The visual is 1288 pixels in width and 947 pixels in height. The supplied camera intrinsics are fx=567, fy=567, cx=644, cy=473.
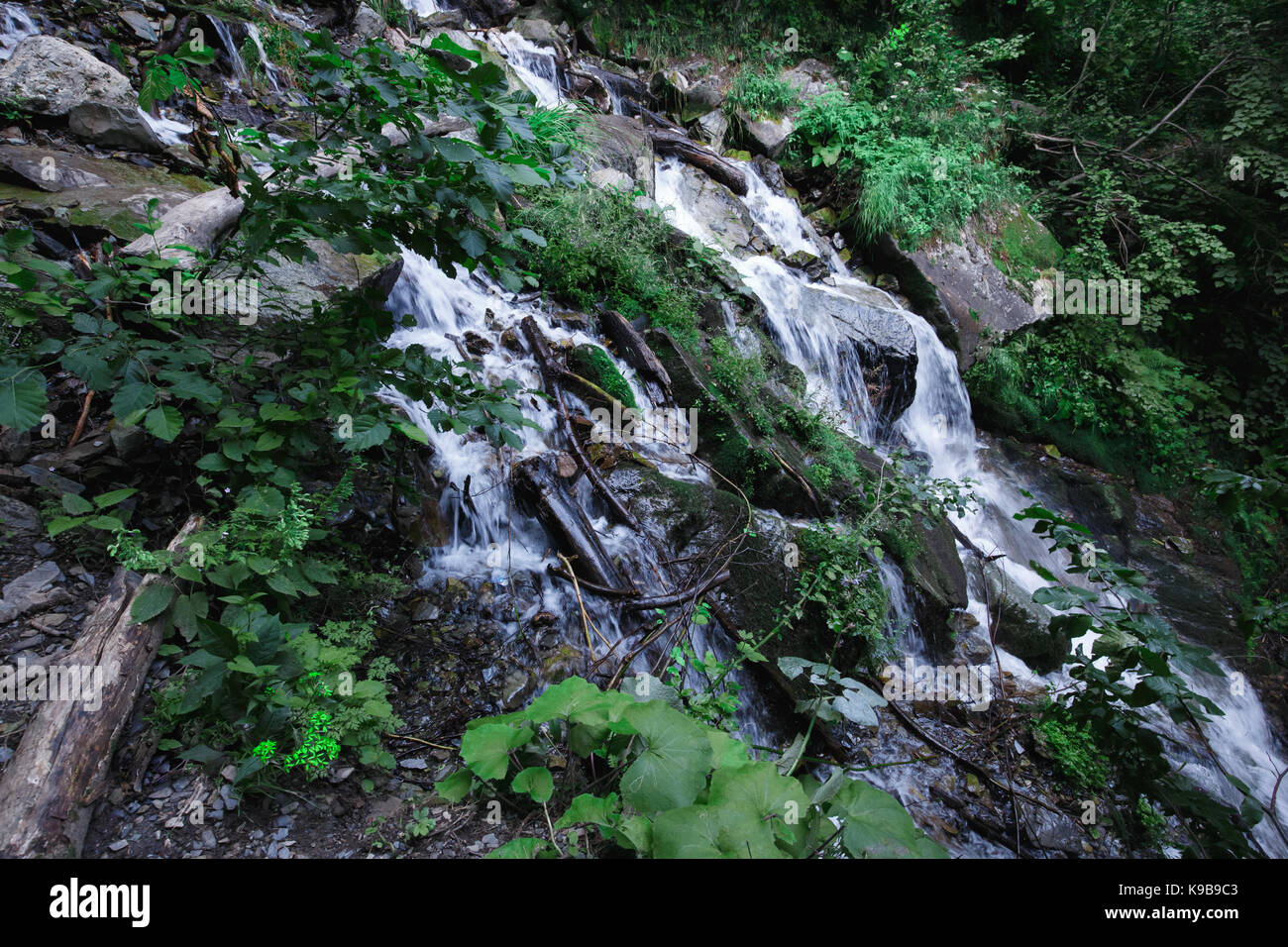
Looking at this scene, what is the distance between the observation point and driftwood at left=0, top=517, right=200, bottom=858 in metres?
1.65

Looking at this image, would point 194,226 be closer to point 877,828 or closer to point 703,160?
point 877,828

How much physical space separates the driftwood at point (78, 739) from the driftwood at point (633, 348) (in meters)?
3.57

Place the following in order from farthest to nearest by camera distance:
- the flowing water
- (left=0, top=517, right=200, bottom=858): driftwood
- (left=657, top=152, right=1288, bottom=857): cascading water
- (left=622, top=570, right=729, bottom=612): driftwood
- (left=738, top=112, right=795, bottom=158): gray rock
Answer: (left=738, top=112, right=795, bottom=158): gray rock
(left=657, top=152, right=1288, bottom=857): cascading water
the flowing water
(left=622, top=570, right=729, bottom=612): driftwood
(left=0, top=517, right=200, bottom=858): driftwood

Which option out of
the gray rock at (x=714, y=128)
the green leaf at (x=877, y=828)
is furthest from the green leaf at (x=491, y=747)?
the gray rock at (x=714, y=128)

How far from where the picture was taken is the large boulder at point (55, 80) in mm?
4578

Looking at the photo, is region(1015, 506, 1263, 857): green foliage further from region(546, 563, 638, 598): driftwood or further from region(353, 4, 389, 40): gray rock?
region(353, 4, 389, 40): gray rock

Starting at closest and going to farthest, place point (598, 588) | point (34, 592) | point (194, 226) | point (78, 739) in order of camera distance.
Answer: point (78, 739), point (34, 592), point (194, 226), point (598, 588)

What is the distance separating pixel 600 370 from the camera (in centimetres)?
487

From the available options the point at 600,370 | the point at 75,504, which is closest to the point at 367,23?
the point at 600,370

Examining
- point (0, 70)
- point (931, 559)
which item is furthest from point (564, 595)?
point (0, 70)

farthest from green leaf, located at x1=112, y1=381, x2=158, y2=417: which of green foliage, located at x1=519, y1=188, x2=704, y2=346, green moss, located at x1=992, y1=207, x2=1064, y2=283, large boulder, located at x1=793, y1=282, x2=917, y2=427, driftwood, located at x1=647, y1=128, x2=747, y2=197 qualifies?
green moss, located at x1=992, y1=207, x2=1064, y2=283

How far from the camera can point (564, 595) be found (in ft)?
11.8

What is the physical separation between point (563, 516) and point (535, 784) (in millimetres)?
2241

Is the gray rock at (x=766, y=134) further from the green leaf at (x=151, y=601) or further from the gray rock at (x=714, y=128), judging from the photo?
the green leaf at (x=151, y=601)
